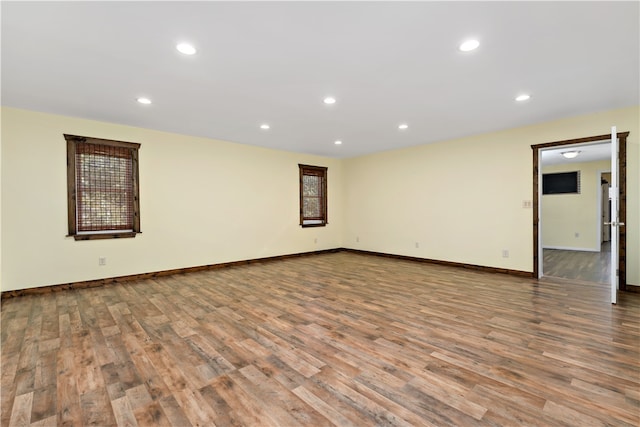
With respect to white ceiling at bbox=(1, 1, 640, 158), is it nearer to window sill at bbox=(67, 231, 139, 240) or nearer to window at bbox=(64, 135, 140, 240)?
window at bbox=(64, 135, 140, 240)

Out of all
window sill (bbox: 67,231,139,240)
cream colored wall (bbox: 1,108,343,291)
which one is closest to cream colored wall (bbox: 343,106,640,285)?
cream colored wall (bbox: 1,108,343,291)

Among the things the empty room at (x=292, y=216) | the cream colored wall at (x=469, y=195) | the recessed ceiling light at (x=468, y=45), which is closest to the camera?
the empty room at (x=292, y=216)

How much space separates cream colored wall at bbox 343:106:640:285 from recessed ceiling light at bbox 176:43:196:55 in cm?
491

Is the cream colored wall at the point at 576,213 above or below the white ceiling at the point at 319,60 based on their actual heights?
below

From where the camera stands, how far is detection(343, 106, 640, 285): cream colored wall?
4.20 m

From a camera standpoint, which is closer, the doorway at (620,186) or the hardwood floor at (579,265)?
the doorway at (620,186)

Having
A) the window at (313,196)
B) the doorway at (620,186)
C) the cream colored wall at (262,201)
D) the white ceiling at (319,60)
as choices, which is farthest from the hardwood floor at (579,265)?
the window at (313,196)

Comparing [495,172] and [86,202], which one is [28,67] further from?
[495,172]

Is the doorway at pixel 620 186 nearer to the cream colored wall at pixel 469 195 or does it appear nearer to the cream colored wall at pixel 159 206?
the cream colored wall at pixel 469 195

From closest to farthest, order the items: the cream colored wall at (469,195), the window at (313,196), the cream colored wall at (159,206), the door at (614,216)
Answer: the door at (614,216), the cream colored wall at (159,206), the cream colored wall at (469,195), the window at (313,196)

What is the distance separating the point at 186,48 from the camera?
2430 mm

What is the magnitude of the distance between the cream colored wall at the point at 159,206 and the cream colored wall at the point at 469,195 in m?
1.59

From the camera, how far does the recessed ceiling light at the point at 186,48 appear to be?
7.82 ft

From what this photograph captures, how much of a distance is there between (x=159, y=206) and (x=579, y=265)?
7938 millimetres
